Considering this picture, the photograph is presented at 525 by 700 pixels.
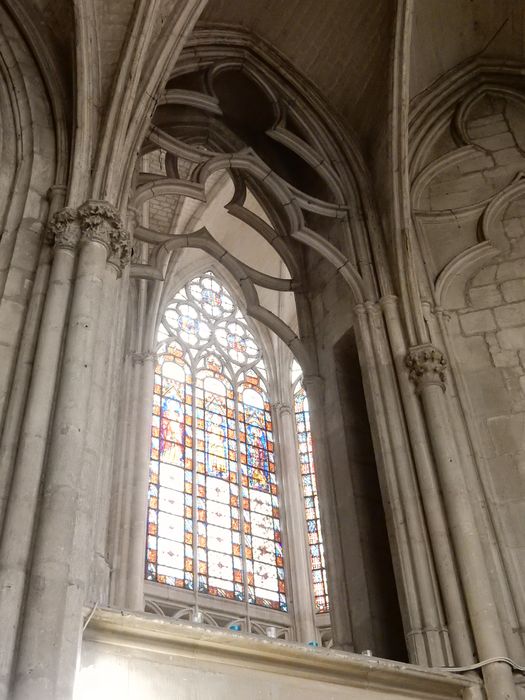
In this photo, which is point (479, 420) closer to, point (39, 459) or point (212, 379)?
point (39, 459)

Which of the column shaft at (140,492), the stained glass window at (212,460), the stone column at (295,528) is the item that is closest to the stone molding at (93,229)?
the column shaft at (140,492)

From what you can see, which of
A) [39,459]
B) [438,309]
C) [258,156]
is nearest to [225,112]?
[258,156]

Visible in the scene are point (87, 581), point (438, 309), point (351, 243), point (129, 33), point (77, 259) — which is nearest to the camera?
point (87, 581)

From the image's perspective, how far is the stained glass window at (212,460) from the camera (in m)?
12.8

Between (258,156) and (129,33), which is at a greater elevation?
(258,156)

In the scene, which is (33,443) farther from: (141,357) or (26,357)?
(141,357)

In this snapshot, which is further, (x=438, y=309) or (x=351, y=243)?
(x=351, y=243)

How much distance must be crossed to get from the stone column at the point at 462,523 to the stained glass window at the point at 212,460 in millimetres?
5379

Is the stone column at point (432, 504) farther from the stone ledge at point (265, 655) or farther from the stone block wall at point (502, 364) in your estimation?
the stone block wall at point (502, 364)

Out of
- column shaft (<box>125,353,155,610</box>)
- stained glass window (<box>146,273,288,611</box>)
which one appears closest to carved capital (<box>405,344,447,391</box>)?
column shaft (<box>125,353,155,610</box>)

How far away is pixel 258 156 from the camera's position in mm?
10844

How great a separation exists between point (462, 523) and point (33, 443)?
144 inches

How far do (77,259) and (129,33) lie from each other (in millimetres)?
2710

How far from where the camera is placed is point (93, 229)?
7.52 metres
